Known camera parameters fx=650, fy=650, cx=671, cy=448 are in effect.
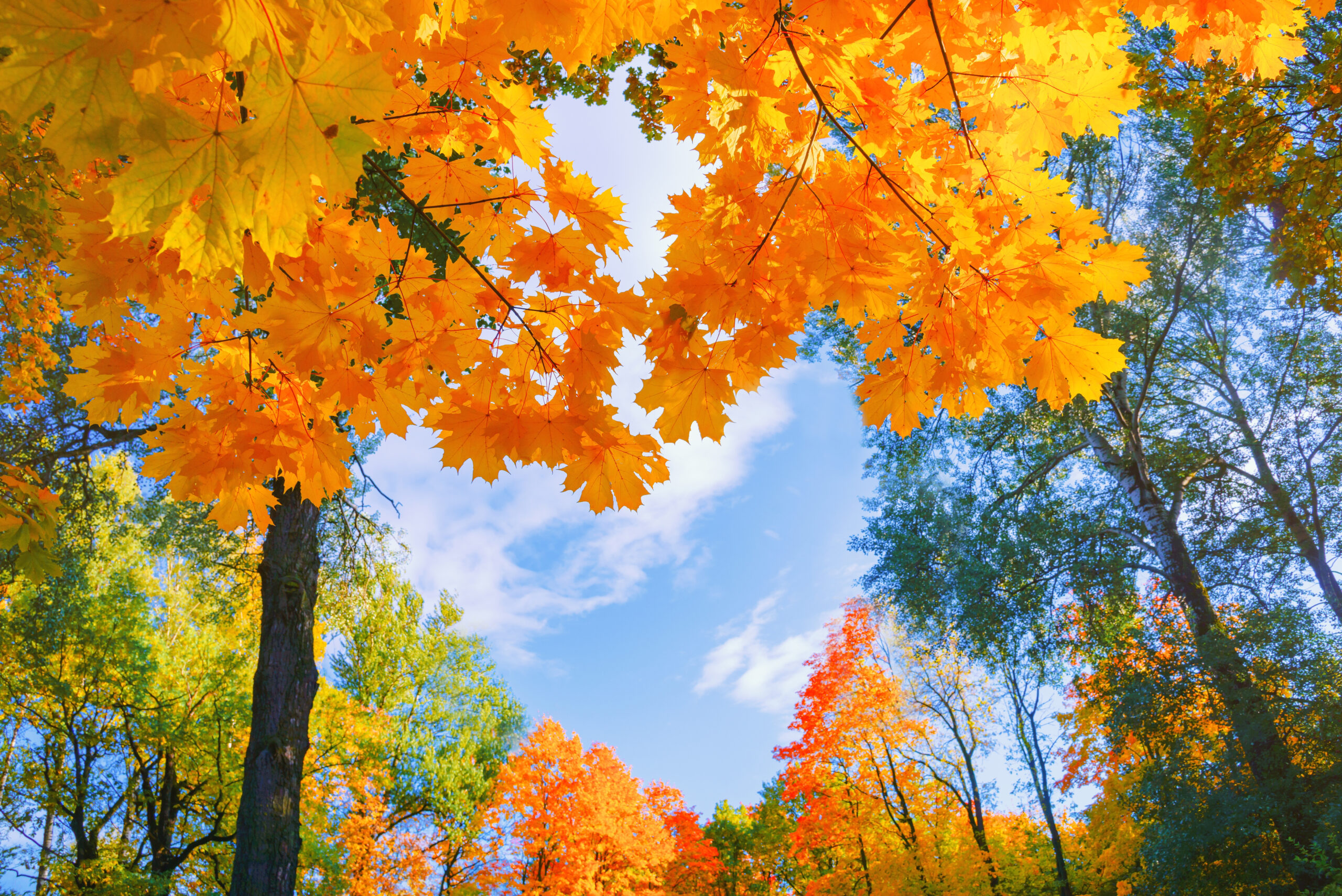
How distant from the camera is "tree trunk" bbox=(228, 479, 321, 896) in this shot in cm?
469

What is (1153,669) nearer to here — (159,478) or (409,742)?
(159,478)

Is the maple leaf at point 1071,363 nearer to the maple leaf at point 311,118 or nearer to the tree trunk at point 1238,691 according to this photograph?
the maple leaf at point 311,118

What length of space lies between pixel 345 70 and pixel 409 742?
18024 millimetres

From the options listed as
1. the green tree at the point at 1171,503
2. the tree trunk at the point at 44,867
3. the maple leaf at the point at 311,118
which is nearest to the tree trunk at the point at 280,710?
the maple leaf at the point at 311,118

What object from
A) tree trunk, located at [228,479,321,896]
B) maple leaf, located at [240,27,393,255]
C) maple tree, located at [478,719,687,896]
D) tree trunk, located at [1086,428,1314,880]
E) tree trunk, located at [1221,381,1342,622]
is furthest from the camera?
maple tree, located at [478,719,687,896]

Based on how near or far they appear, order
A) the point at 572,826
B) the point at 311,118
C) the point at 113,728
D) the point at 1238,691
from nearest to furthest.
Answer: the point at 311,118 → the point at 1238,691 → the point at 113,728 → the point at 572,826

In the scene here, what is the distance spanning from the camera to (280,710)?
5.14 m

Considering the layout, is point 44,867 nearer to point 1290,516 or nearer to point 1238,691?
point 1238,691

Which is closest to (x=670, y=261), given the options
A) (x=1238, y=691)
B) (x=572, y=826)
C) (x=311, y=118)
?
(x=311, y=118)

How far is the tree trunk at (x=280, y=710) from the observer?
469cm

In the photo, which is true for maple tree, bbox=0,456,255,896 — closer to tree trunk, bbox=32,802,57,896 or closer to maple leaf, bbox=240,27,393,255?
tree trunk, bbox=32,802,57,896

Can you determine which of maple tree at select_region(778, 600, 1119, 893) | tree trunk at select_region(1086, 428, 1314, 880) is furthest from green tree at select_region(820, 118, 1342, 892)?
maple tree at select_region(778, 600, 1119, 893)

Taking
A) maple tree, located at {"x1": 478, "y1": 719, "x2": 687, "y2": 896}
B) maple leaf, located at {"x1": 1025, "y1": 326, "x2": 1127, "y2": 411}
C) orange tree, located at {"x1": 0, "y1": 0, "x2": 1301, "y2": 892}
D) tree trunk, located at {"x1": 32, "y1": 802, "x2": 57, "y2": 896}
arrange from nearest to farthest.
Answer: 1. orange tree, located at {"x1": 0, "y1": 0, "x2": 1301, "y2": 892}
2. maple leaf, located at {"x1": 1025, "y1": 326, "x2": 1127, "y2": 411}
3. tree trunk, located at {"x1": 32, "y1": 802, "x2": 57, "y2": 896}
4. maple tree, located at {"x1": 478, "y1": 719, "x2": 687, "y2": 896}

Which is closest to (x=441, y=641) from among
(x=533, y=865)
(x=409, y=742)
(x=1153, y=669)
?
(x=409, y=742)
